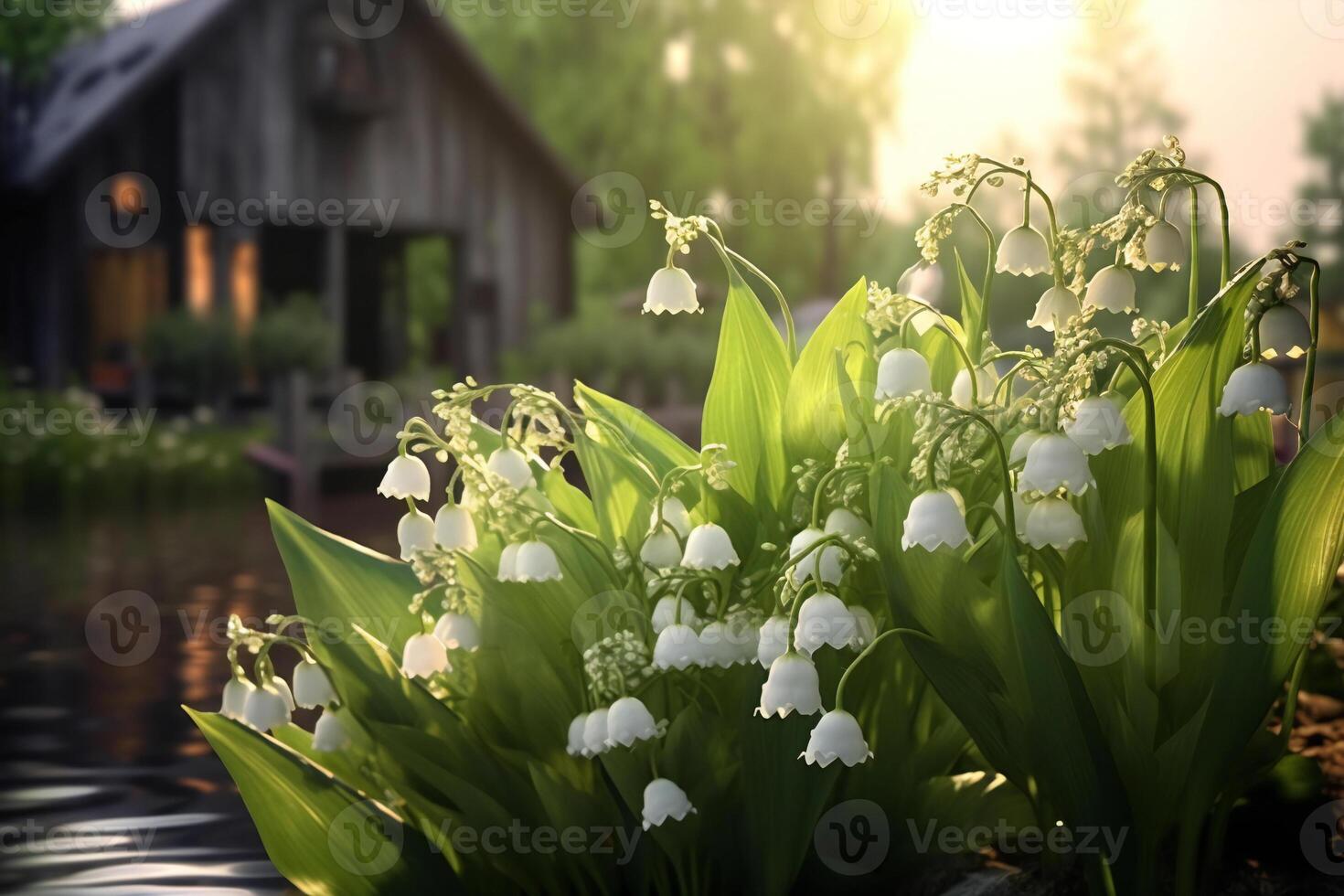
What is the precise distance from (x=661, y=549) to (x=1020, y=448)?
2.75 feet

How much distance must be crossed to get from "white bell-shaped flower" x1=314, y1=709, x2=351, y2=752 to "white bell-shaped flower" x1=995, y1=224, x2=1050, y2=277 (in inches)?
73.3

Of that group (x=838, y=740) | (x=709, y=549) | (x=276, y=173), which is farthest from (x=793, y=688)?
(x=276, y=173)

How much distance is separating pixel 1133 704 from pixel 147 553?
34.9 feet

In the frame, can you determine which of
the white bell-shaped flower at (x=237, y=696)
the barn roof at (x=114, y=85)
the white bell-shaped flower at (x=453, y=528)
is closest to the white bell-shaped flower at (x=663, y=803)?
the white bell-shaped flower at (x=453, y=528)

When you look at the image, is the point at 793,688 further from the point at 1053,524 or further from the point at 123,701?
the point at 123,701

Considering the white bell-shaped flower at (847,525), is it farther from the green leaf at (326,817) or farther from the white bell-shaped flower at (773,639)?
the green leaf at (326,817)

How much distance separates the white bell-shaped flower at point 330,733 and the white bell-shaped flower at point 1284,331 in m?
2.24

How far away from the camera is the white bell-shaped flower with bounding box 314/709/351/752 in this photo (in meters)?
3.59

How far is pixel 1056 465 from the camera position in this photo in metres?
2.99

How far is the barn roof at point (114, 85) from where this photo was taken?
1773 centimetres

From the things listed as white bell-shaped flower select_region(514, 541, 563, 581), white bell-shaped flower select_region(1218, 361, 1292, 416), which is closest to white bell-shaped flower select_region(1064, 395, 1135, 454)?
white bell-shaped flower select_region(1218, 361, 1292, 416)

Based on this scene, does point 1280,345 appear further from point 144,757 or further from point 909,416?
point 144,757

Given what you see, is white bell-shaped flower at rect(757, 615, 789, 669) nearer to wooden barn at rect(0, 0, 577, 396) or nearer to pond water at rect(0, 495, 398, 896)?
pond water at rect(0, 495, 398, 896)

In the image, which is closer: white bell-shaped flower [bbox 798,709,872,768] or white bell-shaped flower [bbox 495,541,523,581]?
white bell-shaped flower [bbox 798,709,872,768]
